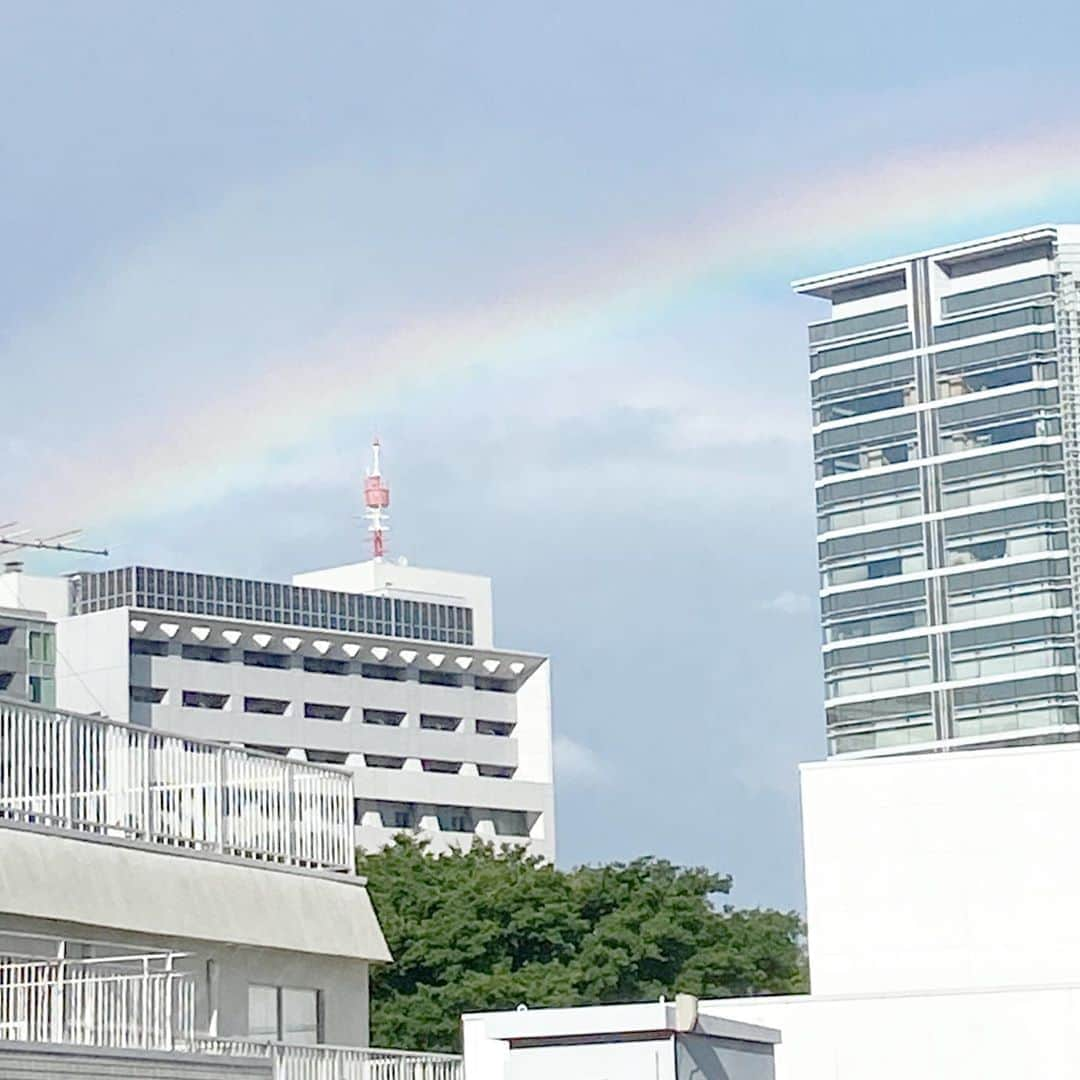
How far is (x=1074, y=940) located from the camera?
1668 inches

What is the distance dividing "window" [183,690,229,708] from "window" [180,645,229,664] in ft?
8.76

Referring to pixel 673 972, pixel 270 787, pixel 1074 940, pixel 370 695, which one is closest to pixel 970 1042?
pixel 1074 940

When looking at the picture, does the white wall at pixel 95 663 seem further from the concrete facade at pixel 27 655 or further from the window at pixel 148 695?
the concrete facade at pixel 27 655

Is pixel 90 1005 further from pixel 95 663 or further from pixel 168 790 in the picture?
pixel 95 663

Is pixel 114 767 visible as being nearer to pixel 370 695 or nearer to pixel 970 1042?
pixel 970 1042

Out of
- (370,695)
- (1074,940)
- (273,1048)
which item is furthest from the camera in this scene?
(370,695)

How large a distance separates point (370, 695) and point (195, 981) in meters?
170

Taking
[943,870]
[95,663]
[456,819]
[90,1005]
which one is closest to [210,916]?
[90,1005]

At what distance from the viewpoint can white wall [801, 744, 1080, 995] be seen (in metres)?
42.9

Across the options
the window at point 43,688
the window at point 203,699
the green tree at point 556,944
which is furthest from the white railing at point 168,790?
the window at point 203,699

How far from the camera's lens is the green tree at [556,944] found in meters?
51.3

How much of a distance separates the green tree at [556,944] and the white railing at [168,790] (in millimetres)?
19326

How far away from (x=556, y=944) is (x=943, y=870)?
12.4 m

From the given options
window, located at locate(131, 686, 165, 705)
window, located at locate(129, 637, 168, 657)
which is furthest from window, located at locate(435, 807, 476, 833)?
window, located at locate(129, 637, 168, 657)
